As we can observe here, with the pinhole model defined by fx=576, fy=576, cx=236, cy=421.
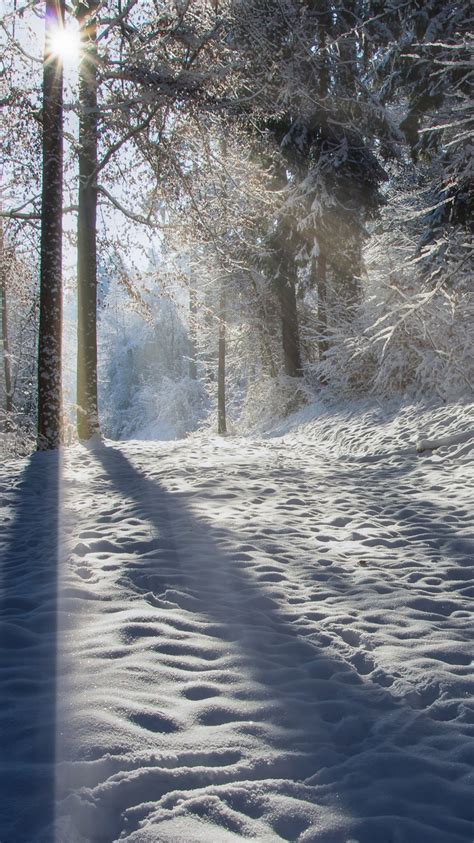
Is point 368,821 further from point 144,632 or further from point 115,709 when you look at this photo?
point 144,632

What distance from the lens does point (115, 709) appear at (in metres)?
2.51

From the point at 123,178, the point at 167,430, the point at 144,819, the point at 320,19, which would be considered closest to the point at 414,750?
the point at 144,819

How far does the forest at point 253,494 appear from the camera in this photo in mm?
2201

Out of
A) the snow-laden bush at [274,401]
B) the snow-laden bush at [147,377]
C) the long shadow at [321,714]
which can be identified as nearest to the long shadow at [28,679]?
the long shadow at [321,714]

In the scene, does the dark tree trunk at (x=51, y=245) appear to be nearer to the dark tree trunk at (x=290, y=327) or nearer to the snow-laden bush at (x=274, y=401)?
the snow-laden bush at (x=274, y=401)

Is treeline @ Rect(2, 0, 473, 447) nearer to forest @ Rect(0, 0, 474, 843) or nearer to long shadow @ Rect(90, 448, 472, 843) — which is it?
forest @ Rect(0, 0, 474, 843)

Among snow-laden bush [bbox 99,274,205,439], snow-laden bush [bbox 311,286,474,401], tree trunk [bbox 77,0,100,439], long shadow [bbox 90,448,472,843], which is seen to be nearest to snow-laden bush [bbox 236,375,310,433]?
snow-laden bush [bbox 311,286,474,401]

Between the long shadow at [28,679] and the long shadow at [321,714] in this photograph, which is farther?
the long shadow at [321,714]

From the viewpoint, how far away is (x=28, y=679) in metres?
2.76

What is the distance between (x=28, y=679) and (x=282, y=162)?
1592cm

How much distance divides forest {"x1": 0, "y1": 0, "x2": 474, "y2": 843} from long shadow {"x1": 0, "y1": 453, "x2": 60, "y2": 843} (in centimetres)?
1

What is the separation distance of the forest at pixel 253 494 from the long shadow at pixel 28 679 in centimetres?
1

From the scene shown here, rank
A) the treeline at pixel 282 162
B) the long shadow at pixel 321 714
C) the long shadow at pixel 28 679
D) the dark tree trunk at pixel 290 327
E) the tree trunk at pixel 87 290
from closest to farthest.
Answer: the long shadow at pixel 28 679 < the long shadow at pixel 321 714 < the treeline at pixel 282 162 < the tree trunk at pixel 87 290 < the dark tree trunk at pixel 290 327

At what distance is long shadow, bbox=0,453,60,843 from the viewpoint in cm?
194
